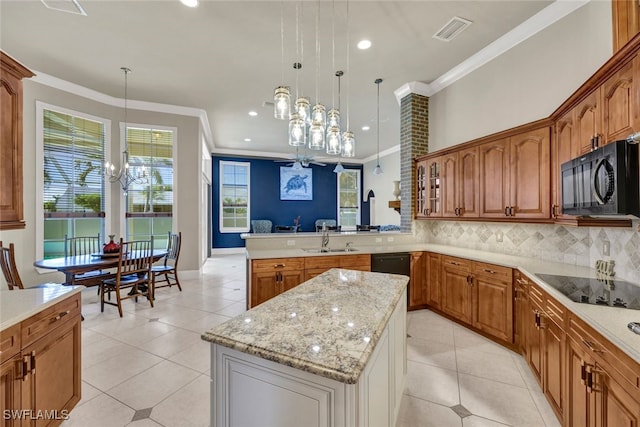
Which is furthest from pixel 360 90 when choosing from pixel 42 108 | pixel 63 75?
pixel 42 108

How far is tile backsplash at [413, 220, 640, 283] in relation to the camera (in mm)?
2195

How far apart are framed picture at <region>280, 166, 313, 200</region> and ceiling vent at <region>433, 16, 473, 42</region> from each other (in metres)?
6.91

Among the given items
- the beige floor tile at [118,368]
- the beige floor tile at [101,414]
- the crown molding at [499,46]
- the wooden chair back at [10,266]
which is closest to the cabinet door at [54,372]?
the beige floor tile at [101,414]

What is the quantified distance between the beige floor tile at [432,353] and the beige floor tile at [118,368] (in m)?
2.56

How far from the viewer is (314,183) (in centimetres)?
1043

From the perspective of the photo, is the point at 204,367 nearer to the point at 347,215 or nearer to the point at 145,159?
the point at 145,159

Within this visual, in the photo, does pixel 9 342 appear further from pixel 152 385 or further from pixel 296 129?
pixel 296 129

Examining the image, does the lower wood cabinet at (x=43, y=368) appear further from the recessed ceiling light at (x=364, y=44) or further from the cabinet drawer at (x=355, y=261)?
the recessed ceiling light at (x=364, y=44)

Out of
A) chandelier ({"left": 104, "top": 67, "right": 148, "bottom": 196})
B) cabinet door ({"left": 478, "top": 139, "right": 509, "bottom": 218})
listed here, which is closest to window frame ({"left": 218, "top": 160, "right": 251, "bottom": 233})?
chandelier ({"left": 104, "top": 67, "right": 148, "bottom": 196})

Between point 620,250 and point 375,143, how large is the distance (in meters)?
6.68

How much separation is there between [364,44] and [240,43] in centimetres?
155

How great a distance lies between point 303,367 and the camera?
3.19ft

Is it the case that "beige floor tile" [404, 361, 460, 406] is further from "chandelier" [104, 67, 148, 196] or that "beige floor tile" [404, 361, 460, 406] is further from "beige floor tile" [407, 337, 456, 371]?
"chandelier" [104, 67, 148, 196]

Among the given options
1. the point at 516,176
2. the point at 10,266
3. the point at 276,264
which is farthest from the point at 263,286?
the point at 516,176
